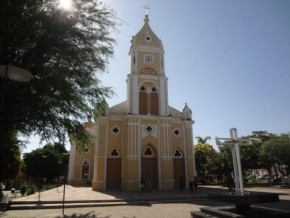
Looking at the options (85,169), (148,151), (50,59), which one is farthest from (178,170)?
(50,59)

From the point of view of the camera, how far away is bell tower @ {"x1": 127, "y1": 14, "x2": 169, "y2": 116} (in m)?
27.8

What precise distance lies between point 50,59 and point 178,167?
20127mm

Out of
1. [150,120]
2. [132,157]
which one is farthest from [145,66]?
[132,157]

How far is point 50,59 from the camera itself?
10.7 metres

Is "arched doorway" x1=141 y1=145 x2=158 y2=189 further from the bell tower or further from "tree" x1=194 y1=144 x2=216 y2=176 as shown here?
"tree" x1=194 y1=144 x2=216 y2=176

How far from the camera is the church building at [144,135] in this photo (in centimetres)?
2552

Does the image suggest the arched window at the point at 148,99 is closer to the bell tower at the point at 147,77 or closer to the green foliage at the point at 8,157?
the bell tower at the point at 147,77

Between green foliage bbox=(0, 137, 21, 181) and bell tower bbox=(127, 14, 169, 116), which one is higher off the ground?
bell tower bbox=(127, 14, 169, 116)

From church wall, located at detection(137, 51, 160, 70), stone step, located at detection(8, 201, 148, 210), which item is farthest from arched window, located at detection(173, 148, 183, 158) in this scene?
stone step, located at detection(8, 201, 148, 210)

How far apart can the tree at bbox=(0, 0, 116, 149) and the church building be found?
12449mm

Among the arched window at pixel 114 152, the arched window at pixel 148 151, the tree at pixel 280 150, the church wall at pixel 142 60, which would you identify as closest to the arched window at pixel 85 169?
the arched window at pixel 114 152

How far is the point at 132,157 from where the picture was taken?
2525 cm

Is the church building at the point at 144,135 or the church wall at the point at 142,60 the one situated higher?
the church wall at the point at 142,60

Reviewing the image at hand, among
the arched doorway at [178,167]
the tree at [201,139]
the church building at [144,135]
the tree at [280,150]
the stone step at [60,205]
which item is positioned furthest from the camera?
the tree at [201,139]
